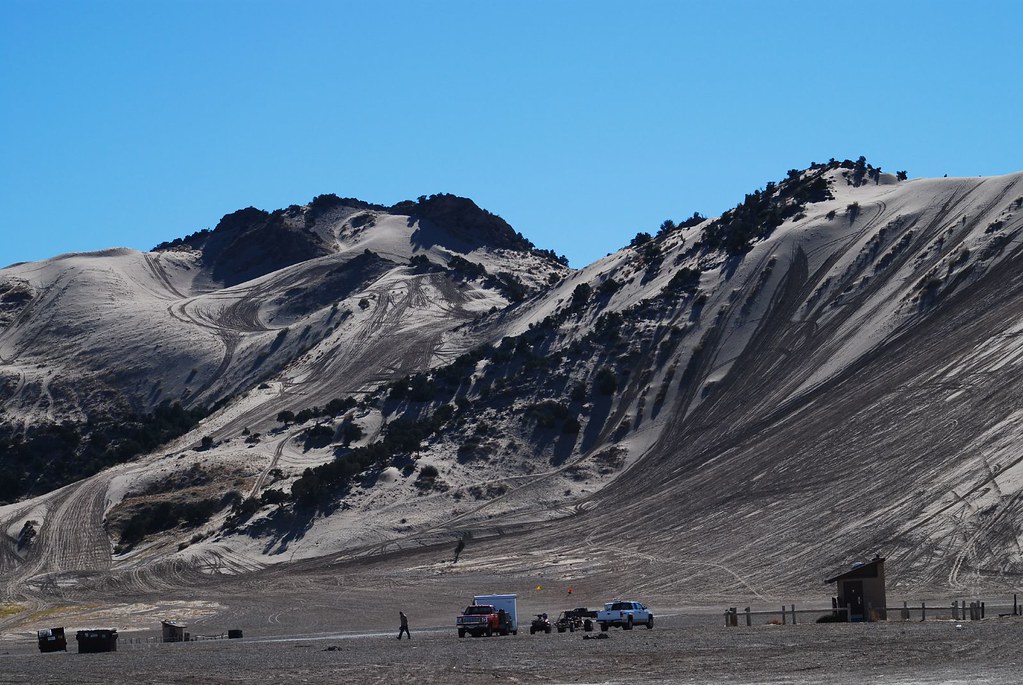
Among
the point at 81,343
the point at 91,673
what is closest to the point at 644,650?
the point at 91,673

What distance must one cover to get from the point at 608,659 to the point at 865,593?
16.3 meters

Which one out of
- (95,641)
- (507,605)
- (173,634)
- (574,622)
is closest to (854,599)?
(574,622)

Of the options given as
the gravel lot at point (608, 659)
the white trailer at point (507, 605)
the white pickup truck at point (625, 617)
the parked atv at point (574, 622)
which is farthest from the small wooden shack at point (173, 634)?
the white pickup truck at point (625, 617)

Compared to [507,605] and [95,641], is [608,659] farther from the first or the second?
[95,641]

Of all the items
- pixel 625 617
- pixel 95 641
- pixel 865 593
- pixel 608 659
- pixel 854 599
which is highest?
pixel 865 593

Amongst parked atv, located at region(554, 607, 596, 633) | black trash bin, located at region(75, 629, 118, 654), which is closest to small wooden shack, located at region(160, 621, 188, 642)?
black trash bin, located at region(75, 629, 118, 654)

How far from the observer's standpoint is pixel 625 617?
4922 cm

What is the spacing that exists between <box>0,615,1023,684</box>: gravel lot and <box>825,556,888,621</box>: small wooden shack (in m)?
3.30

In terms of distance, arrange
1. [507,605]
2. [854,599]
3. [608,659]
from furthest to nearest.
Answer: [507,605], [854,599], [608,659]

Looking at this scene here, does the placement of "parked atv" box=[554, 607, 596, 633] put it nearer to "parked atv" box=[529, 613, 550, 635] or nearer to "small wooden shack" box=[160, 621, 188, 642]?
"parked atv" box=[529, 613, 550, 635]

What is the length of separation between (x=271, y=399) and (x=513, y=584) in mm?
52989

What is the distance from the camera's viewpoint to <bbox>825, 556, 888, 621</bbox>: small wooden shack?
49188mm

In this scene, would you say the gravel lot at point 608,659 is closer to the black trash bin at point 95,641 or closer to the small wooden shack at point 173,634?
the black trash bin at point 95,641

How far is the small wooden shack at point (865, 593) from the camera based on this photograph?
49.2 meters
